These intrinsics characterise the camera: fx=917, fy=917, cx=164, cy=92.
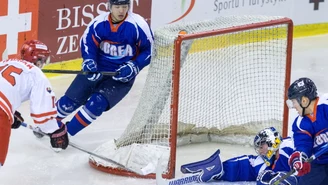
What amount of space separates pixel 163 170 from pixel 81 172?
512 millimetres

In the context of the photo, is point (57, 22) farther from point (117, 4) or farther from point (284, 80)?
point (284, 80)

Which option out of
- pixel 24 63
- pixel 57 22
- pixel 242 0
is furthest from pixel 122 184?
pixel 242 0

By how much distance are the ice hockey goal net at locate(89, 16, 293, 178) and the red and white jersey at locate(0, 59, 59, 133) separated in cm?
74

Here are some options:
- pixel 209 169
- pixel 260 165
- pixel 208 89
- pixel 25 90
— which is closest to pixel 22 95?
pixel 25 90

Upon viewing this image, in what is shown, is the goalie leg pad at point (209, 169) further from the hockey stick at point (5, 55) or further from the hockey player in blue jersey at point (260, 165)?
the hockey stick at point (5, 55)

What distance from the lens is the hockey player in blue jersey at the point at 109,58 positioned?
17.1 feet

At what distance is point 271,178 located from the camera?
4309 mm

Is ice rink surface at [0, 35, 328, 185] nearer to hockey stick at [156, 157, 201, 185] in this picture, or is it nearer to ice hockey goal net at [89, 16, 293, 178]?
ice hockey goal net at [89, 16, 293, 178]

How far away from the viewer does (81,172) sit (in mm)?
5027

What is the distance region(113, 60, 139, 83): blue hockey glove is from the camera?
5.20m

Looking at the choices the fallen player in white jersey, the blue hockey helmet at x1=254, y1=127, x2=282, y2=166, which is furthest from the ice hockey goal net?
the fallen player in white jersey

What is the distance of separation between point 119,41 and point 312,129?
1653mm

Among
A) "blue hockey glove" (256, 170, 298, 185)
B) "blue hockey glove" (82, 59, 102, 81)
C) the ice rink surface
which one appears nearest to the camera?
"blue hockey glove" (256, 170, 298, 185)

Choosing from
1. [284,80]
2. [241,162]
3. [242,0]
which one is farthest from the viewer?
[242,0]
